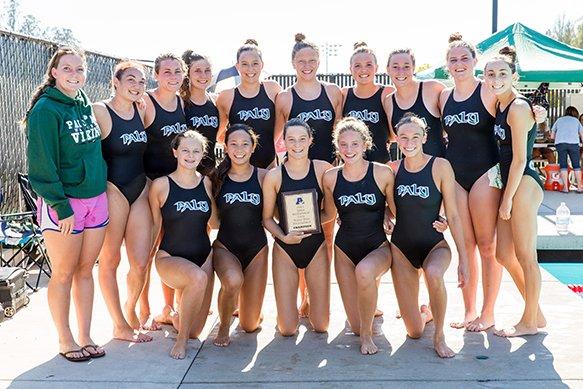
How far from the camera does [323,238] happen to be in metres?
4.97

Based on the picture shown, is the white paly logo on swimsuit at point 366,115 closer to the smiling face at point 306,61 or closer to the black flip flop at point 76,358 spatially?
the smiling face at point 306,61

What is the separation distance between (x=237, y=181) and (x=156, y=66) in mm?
1013

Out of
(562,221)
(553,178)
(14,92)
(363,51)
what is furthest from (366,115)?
(553,178)

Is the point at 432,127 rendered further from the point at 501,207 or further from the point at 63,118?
the point at 63,118

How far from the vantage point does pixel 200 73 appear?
210 inches

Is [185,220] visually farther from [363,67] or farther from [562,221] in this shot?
[562,221]

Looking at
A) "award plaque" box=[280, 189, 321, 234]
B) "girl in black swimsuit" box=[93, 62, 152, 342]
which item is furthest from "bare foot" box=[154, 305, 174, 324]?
"award plaque" box=[280, 189, 321, 234]

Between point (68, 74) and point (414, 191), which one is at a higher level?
point (68, 74)

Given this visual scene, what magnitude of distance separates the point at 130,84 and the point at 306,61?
53.8 inches

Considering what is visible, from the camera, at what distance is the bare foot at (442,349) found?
444 cm

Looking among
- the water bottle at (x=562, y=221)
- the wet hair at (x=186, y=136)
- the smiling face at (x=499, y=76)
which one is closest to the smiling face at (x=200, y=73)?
the wet hair at (x=186, y=136)

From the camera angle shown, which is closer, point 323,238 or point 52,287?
point 52,287

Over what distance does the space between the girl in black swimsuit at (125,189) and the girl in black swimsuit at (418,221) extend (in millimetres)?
1715

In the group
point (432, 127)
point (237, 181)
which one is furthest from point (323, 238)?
point (432, 127)
